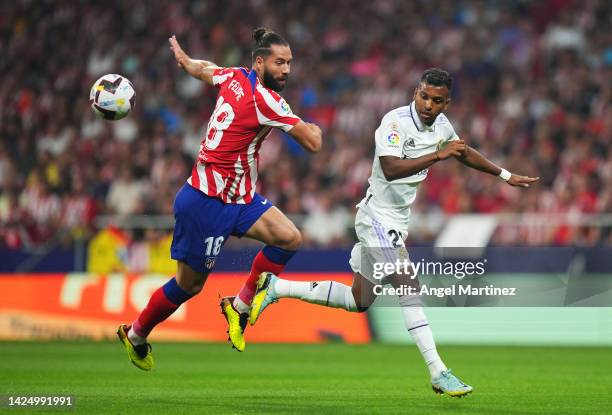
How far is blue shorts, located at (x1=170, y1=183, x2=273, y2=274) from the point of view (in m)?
9.20

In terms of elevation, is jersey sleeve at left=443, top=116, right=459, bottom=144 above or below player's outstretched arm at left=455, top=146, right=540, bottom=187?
above

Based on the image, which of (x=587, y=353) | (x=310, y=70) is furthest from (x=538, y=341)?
(x=310, y=70)

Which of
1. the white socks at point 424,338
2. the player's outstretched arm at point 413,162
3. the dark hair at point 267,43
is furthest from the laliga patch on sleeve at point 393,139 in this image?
the white socks at point 424,338

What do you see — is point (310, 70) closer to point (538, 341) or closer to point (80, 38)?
point (80, 38)

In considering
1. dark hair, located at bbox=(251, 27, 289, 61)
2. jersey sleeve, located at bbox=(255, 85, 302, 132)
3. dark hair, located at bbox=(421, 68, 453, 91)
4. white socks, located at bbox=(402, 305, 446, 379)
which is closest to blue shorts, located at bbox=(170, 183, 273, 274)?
jersey sleeve, located at bbox=(255, 85, 302, 132)

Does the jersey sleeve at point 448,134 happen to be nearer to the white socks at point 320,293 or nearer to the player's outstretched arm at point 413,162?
the player's outstretched arm at point 413,162

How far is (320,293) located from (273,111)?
1.62 m

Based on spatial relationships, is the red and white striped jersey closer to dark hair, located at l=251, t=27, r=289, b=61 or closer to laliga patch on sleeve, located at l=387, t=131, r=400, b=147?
dark hair, located at l=251, t=27, r=289, b=61

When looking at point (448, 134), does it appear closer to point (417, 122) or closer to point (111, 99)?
point (417, 122)

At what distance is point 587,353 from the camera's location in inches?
552

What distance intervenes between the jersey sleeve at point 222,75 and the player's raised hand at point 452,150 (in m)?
1.88

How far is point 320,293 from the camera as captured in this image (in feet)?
31.0

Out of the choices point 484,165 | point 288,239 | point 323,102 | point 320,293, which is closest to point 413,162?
point 484,165

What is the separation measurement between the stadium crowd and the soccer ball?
27.0 ft
